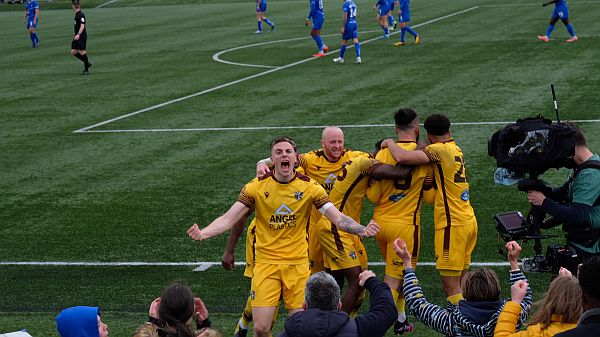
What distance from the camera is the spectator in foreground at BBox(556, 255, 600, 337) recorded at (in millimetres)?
5566

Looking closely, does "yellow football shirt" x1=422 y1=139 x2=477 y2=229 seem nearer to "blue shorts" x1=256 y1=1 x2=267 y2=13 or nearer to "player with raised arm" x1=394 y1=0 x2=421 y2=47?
"player with raised arm" x1=394 y1=0 x2=421 y2=47

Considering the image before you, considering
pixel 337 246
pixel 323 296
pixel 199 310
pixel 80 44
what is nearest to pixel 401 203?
pixel 337 246

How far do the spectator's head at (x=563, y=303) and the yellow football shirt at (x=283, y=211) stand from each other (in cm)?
321

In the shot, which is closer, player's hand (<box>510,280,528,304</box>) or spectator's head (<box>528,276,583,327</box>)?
spectator's head (<box>528,276,583,327</box>)

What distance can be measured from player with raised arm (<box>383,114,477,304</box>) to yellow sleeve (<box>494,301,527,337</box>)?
3.27 m

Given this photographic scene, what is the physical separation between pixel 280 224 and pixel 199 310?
7.12 feet

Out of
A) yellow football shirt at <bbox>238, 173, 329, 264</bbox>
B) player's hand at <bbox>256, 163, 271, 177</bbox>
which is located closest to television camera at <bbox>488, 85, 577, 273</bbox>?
yellow football shirt at <bbox>238, 173, 329, 264</bbox>

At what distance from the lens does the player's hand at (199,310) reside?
7484 mm

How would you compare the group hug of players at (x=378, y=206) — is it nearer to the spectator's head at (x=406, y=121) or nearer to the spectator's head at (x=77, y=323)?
the spectator's head at (x=406, y=121)

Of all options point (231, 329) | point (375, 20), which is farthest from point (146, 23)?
point (231, 329)

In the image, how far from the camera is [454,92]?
23.7m

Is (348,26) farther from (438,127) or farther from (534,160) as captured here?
(534,160)

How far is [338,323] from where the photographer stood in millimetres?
6609

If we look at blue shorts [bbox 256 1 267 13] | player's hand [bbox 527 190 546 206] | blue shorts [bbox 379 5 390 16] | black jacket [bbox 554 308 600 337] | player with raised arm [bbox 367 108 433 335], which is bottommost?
blue shorts [bbox 256 1 267 13]
